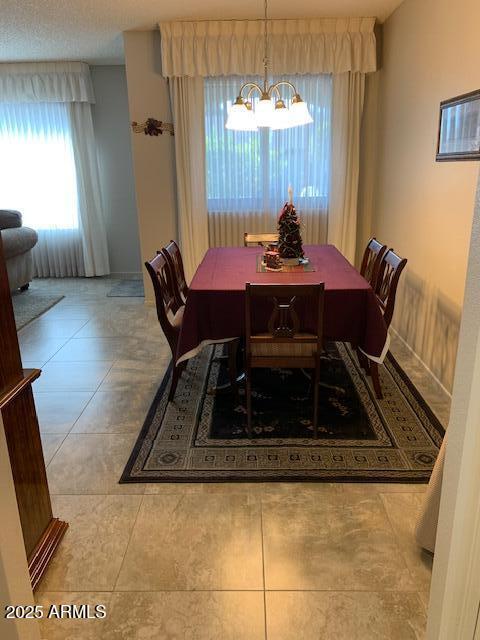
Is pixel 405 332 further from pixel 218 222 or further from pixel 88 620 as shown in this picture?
pixel 88 620

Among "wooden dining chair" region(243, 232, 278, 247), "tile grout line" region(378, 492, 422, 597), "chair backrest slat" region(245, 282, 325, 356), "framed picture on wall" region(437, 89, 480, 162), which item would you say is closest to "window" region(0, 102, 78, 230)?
"wooden dining chair" region(243, 232, 278, 247)

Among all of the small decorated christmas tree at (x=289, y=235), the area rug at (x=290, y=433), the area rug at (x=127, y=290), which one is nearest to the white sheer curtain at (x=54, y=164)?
the area rug at (x=127, y=290)

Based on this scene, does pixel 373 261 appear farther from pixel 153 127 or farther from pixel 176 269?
pixel 153 127

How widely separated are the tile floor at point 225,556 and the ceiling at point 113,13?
124 inches

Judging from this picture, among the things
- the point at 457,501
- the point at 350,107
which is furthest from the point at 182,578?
the point at 350,107

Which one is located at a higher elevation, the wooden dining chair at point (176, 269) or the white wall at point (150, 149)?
the white wall at point (150, 149)

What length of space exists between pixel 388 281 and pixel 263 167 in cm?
231

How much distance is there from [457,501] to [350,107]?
4.23 m

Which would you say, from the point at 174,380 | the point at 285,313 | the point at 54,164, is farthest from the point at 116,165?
the point at 285,313

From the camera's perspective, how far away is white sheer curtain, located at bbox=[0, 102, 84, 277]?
5902 millimetres

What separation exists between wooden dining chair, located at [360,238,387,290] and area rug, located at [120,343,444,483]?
0.66m

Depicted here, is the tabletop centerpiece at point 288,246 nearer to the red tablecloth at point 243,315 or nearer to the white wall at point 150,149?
the red tablecloth at point 243,315

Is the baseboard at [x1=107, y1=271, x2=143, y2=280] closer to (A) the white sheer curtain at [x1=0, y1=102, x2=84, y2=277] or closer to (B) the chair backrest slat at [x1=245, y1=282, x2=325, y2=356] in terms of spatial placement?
(A) the white sheer curtain at [x1=0, y1=102, x2=84, y2=277]

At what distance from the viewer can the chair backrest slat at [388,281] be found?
2824 millimetres
